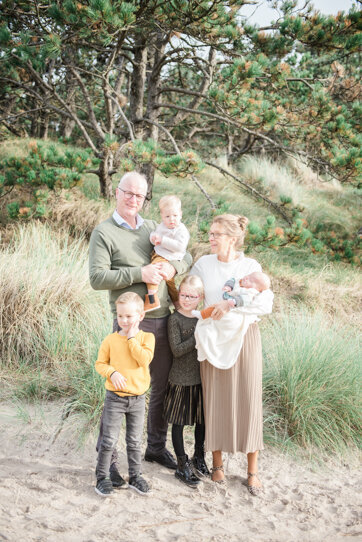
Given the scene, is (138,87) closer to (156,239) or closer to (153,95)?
(153,95)

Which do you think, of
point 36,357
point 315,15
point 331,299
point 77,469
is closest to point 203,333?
point 77,469

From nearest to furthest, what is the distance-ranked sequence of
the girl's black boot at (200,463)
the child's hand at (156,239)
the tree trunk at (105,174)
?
the child's hand at (156,239), the girl's black boot at (200,463), the tree trunk at (105,174)

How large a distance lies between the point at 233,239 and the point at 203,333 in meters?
0.61

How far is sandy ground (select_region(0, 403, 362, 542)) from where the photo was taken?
2502mm

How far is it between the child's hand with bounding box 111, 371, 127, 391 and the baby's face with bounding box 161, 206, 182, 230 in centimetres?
94

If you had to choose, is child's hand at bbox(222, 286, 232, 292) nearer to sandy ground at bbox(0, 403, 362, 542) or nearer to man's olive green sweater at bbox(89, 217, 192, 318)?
man's olive green sweater at bbox(89, 217, 192, 318)

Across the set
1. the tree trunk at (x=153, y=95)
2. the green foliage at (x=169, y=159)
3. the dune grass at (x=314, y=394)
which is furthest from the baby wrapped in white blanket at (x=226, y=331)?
the tree trunk at (x=153, y=95)

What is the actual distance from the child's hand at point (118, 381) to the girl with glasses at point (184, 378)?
414 mm

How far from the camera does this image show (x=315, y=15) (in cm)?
555

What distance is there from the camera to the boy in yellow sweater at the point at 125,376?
2.62 meters

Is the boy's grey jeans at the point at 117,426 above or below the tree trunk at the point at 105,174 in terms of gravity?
below

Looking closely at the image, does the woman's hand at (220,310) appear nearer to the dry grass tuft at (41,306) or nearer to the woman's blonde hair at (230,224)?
the woman's blonde hair at (230,224)

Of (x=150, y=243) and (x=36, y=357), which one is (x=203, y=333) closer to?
(x=150, y=243)

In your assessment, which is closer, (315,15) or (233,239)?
(233,239)
